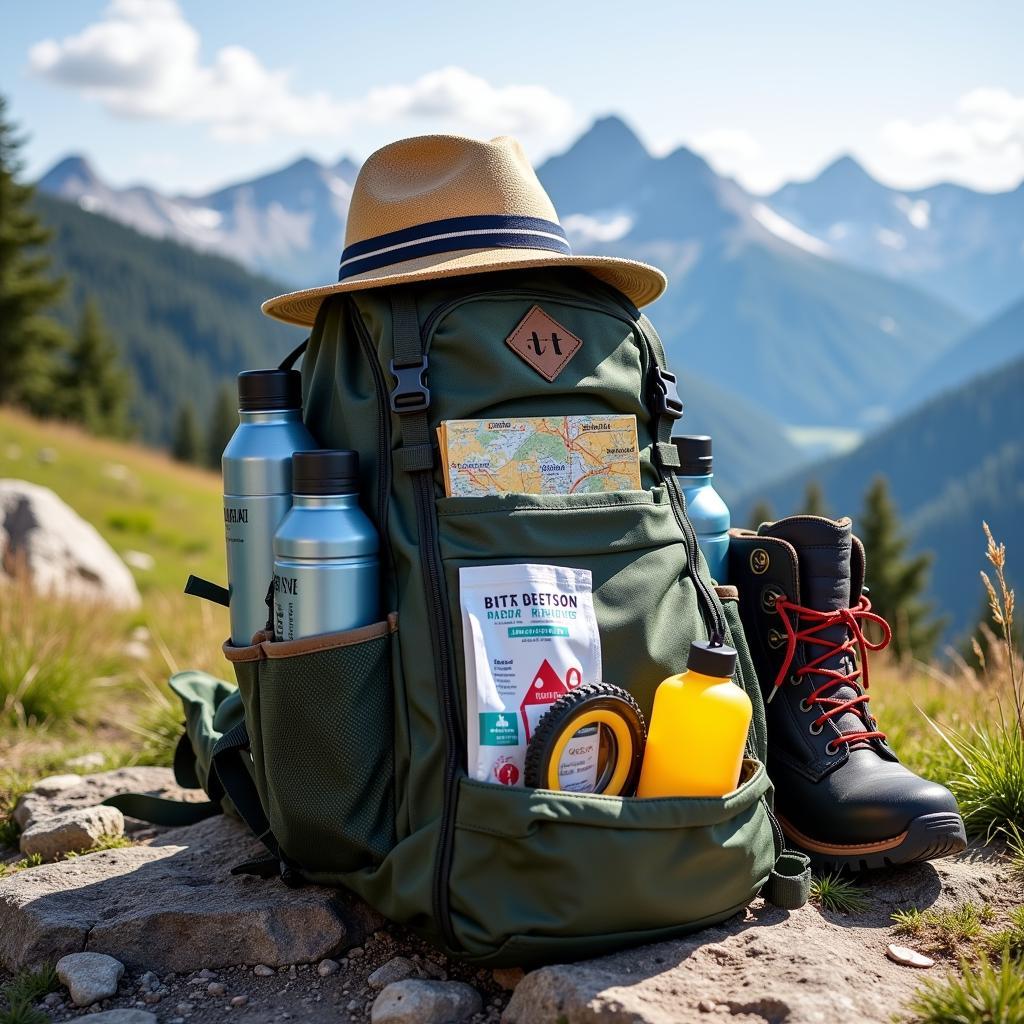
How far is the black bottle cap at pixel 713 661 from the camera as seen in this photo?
2.46m

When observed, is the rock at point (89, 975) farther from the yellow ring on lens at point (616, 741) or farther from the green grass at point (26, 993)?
the yellow ring on lens at point (616, 741)

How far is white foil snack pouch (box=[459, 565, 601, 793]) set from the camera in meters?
2.46

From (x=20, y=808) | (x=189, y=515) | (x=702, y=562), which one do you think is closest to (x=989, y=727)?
(x=702, y=562)

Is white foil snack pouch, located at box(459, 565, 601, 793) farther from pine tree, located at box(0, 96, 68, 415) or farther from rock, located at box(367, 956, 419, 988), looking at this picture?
pine tree, located at box(0, 96, 68, 415)

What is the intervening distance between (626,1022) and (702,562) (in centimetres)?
132

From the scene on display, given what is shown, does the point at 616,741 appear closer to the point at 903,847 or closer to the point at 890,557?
the point at 903,847

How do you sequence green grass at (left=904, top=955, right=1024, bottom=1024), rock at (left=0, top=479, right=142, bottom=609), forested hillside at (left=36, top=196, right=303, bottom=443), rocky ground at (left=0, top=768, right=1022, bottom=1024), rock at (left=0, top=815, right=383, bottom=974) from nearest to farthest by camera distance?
1. green grass at (left=904, top=955, right=1024, bottom=1024)
2. rocky ground at (left=0, top=768, right=1022, bottom=1024)
3. rock at (left=0, top=815, right=383, bottom=974)
4. rock at (left=0, top=479, right=142, bottom=609)
5. forested hillside at (left=36, top=196, right=303, bottom=443)

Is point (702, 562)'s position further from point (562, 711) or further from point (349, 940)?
point (349, 940)

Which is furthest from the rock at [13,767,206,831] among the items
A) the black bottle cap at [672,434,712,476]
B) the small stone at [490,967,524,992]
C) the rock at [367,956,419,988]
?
the black bottle cap at [672,434,712,476]

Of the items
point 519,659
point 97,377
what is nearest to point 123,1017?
point 519,659

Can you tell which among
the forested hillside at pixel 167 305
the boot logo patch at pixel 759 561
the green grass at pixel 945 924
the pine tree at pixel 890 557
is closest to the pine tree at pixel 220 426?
the pine tree at pixel 890 557

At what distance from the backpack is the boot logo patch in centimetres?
30

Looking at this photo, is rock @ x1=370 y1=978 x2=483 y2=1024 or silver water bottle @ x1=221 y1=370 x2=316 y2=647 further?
silver water bottle @ x1=221 y1=370 x2=316 y2=647

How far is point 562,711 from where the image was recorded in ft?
7.83
